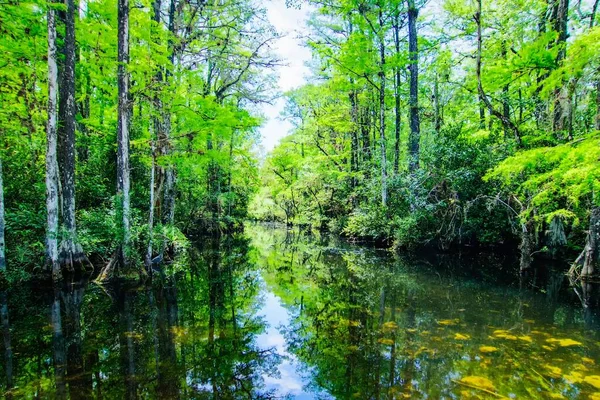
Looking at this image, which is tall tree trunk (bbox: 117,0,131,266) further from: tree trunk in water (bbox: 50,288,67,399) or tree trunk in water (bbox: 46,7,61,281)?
tree trunk in water (bbox: 50,288,67,399)

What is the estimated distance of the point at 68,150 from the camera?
856cm

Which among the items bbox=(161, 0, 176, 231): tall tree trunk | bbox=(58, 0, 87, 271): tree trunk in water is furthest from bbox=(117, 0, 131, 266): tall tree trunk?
bbox=(161, 0, 176, 231): tall tree trunk

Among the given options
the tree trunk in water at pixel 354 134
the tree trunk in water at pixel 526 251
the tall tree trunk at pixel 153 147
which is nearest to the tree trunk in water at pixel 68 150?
the tall tree trunk at pixel 153 147

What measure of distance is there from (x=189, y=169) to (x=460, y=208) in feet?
38.8

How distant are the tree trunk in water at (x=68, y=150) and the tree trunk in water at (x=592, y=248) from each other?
1310 cm

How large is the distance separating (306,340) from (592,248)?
8.10 m

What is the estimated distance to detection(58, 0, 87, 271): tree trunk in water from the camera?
8211mm

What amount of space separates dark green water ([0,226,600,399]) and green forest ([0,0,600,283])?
183 centimetres

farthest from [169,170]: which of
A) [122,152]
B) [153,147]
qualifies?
[122,152]

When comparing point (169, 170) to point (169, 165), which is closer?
point (169, 165)

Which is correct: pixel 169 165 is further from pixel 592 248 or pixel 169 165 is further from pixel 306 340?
pixel 592 248

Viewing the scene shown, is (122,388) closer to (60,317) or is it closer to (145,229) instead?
(60,317)

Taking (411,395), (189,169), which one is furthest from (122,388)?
(189,169)

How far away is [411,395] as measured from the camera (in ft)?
11.3
